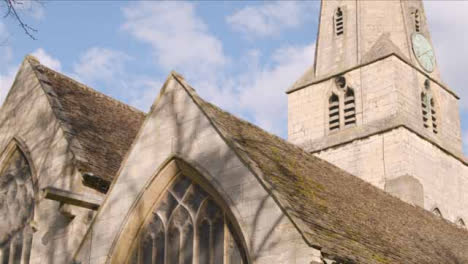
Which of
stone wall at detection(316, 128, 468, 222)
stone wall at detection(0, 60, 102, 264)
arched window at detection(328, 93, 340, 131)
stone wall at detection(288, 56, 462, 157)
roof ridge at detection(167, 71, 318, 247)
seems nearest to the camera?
roof ridge at detection(167, 71, 318, 247)

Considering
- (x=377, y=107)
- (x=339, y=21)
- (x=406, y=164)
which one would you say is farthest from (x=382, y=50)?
(x=406, y=164)

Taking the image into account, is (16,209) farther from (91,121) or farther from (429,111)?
(429,111)

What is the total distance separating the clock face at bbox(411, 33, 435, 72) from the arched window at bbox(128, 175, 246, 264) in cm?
2289

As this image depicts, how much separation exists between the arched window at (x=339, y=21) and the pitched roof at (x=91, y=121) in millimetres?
17445

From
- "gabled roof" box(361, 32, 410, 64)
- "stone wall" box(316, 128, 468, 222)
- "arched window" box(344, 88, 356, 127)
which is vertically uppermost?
"gabled roof" box(361, 32, 410, 64)

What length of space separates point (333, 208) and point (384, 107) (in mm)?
19124

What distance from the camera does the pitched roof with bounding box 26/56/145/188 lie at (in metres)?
16.3

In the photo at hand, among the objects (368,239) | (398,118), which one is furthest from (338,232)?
(398,118)

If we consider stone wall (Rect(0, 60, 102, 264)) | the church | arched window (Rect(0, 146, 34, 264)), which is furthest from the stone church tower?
arched window (Rect(0, 146, 34, 264))

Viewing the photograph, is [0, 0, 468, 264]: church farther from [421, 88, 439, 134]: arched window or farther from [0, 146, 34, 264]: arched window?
[421, 88, 439, 134]: arched window

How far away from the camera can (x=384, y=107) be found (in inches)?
1281

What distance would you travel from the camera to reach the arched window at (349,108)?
33250 millimetres

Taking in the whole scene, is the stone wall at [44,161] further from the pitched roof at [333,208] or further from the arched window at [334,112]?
the arched window at [334,112]

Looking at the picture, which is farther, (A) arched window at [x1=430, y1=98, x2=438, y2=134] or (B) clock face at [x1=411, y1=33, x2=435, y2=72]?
(B) clock face at [x1=411, y1=33, x2=435, y2=72]
